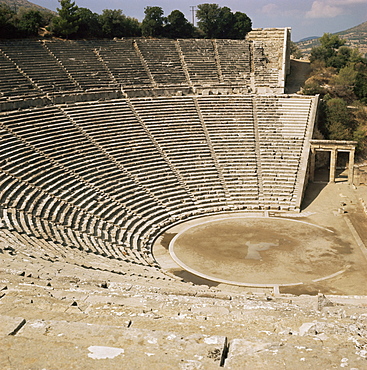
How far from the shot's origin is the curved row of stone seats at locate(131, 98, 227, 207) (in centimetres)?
2639

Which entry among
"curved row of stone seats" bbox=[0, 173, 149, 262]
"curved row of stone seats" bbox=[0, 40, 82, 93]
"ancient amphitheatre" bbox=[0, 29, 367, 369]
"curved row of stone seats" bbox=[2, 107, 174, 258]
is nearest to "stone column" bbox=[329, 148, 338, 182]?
"ancient amphitheatre" bbox=[0, 29, 367, 369]

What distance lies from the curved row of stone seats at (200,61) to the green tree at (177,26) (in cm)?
560

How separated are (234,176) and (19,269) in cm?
1717

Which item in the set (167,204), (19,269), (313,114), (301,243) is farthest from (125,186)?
(313,114)

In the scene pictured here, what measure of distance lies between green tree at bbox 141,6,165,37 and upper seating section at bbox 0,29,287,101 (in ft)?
15.6

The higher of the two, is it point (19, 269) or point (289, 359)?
point (289, 359)

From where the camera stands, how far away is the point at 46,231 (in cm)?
1814

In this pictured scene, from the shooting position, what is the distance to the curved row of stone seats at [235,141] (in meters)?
26.8

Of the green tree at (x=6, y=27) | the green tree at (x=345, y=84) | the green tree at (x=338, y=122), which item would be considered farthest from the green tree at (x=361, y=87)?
the green tree at (x=6, y=27)

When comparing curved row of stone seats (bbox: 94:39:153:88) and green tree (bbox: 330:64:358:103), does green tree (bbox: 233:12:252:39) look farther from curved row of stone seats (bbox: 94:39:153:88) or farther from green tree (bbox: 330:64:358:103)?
curved row of stone seats (bbox: 94:39:153:88)

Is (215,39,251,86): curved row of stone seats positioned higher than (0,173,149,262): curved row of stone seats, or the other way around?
(215,39,251,86): curved row of stone seats

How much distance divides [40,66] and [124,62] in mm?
7205

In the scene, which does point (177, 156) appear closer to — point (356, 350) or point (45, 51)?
point (45, 51)

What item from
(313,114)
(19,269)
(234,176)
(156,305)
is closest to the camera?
(156,305)
